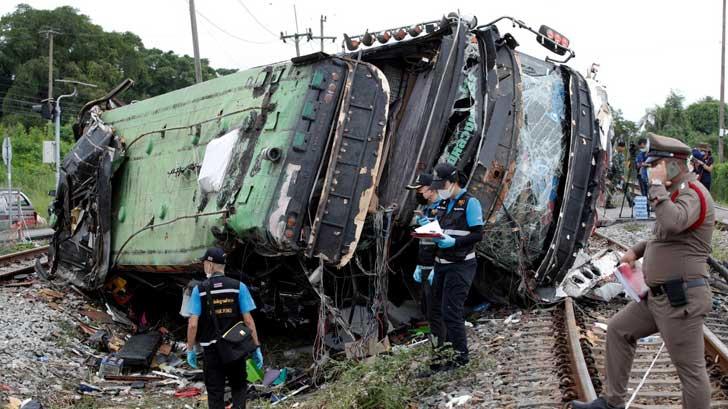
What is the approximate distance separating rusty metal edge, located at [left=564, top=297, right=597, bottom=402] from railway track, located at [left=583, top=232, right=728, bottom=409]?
0.56 feet

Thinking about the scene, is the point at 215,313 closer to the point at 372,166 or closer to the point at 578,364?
the point at 372,166

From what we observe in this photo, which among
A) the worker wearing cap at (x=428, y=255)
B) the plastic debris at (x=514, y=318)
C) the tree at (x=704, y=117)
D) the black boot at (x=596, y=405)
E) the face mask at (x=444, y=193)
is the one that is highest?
the tree at (x=704, y=117)

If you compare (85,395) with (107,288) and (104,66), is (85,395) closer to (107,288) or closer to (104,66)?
(107,288)

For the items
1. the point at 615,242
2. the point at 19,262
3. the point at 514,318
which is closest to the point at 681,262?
the point at 514,318

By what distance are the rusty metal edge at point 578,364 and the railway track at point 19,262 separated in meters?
8.71

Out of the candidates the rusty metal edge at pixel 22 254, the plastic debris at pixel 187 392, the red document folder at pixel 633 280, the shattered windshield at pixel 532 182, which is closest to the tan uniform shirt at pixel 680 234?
the red document folder at pixel 633 280

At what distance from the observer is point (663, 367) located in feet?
17.0

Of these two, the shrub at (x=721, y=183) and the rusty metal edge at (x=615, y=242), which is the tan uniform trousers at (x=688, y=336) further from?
the shrub at (x=721, y=183)

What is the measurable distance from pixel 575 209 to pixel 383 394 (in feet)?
12.3

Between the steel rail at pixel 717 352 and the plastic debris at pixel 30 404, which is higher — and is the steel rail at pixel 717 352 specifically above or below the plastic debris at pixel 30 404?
above

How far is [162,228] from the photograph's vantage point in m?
8.32

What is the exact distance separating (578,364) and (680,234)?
65.3 inches

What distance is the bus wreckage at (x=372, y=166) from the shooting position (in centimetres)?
A: 670

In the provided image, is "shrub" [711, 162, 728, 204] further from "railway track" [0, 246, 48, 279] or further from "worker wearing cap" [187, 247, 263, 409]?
"worker wearing cap" [187, 247, 263, 409]
